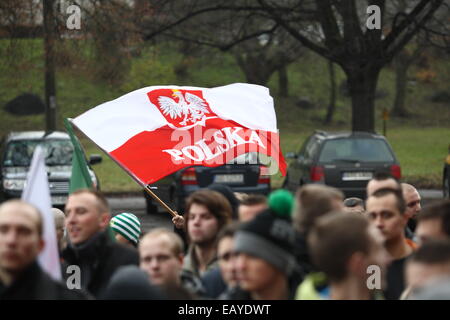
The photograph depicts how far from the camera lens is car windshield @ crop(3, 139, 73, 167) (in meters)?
18.9

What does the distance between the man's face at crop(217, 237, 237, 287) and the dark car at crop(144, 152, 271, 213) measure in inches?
488

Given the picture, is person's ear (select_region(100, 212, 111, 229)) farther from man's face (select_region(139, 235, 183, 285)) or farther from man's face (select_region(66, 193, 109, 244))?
man's face (select_region(139, 235, 183, 285))

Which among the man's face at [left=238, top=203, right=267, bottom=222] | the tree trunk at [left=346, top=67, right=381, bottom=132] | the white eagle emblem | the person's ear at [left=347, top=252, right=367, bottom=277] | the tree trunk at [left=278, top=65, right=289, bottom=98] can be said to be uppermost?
the tree trunk at [left=278, top=65, right=289, bottom=98]

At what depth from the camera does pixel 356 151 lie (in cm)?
1842

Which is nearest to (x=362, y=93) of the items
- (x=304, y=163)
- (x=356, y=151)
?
(x=304, y=163)

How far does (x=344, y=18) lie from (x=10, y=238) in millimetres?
19542

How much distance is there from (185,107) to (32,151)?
10.3m

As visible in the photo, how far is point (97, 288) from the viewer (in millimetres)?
5367

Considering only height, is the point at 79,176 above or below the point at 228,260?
above

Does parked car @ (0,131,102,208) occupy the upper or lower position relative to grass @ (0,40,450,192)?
lower

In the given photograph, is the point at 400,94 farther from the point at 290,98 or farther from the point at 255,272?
the point at 255,272

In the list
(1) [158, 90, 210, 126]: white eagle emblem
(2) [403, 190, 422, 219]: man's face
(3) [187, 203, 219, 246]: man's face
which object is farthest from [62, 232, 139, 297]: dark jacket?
(1) [158, 90, 210, 126]: white eagle emblem

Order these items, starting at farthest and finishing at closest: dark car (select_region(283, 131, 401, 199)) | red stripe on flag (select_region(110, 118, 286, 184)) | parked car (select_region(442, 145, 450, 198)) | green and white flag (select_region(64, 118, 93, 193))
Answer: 1. parked car (select_region(442, 145, 450, 198))
2. dark car (select_region(283, 131, 401, 199))
3. red stripe on flag (select_region(110, 118, 286, 184))
4. green and white flag (select_region(64, 118, 93, 193))
